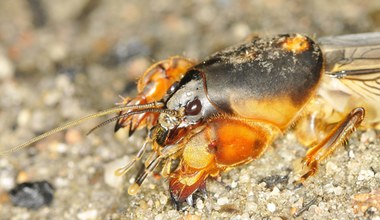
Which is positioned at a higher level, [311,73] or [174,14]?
[311,73]

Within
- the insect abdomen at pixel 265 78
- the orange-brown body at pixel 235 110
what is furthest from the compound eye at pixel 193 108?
the insect abdomen at pixel 265 78

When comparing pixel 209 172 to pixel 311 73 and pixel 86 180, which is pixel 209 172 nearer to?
pixel 311 73

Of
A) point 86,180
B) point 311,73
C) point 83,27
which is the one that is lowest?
point 86,180

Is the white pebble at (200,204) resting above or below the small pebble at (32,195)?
above

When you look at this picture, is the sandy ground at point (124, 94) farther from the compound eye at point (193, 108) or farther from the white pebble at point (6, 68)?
the compound eye at point (193, 108)

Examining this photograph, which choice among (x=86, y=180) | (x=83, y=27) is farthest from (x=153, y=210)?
(x=83, y=27)
